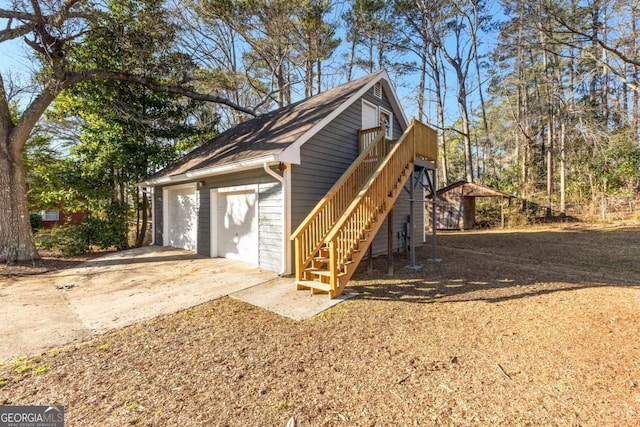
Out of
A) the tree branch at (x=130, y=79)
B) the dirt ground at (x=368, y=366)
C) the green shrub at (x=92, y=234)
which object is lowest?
the dirt ground at (x=368, y=366)

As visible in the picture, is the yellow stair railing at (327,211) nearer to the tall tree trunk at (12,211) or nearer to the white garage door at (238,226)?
the white garage door at (238,226)

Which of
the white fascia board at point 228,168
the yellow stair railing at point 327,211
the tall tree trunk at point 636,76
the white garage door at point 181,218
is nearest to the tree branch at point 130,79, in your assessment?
the white fascia board at point 228,168

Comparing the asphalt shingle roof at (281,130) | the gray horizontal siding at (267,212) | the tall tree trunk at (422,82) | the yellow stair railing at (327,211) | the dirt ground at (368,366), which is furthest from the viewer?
the tall tree trunk at (422,82)

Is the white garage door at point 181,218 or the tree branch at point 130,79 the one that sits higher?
the tree branch at point 130,79

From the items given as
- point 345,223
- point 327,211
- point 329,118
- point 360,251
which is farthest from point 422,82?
point 345,223

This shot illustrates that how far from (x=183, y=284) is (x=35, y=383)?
127 inches

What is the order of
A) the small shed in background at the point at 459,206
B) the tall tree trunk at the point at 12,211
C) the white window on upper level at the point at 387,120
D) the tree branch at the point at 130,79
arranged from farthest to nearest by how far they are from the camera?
the small shed in background at the point at 459,206, the white window on upper level at the point at 387,120, the tree branch at the point at 130,79, the tall tree trunk at the point at 12,211

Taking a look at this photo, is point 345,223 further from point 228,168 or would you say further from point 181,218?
point 181,218

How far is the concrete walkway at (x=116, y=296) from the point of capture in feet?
12.3

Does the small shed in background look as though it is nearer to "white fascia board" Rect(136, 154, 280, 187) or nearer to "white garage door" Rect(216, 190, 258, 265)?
"white garage door" Rect(216, 190, 258, 265)

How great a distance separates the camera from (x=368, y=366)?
2936 mm

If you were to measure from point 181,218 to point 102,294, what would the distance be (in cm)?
499

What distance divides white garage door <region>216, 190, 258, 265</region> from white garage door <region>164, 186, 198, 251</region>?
143cm

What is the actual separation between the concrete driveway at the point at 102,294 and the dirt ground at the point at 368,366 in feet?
1.46
